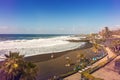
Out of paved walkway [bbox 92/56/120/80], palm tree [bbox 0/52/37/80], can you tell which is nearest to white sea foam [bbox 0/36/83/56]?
paved walkway [bbox 92/56/120/80]

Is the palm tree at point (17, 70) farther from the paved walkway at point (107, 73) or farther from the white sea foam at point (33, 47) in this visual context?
the white sea foam at point (33, 47)

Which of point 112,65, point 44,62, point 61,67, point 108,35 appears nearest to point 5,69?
point 61,67

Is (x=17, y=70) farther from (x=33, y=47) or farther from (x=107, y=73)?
(x=33, y=47)

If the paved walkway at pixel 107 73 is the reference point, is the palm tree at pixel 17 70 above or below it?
above

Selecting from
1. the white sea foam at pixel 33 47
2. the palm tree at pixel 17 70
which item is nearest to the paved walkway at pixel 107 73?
the palm tree at pixel 17 70

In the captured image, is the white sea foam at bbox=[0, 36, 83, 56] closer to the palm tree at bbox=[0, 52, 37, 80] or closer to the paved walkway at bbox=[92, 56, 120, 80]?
the paved walkway at bbox=[92, 56, 120, 80]

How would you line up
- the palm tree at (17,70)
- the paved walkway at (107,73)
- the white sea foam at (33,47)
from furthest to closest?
the white sea foam at (33,47) → the paved walkway at (107,73) → the palm tree at (17,70)

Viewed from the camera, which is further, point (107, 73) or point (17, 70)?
point (107, 73)

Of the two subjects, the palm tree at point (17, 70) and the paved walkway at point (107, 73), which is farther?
the paved walkway at point (107, 73)

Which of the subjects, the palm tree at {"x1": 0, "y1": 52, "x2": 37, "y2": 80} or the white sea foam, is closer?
the palm tree at {"x1": 0, "y1": 52, "x2": 37, "y2": 80}

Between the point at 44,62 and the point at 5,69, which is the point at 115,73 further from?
the point at 5,69

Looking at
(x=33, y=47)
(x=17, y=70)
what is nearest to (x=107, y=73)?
(x=17, y=70)
